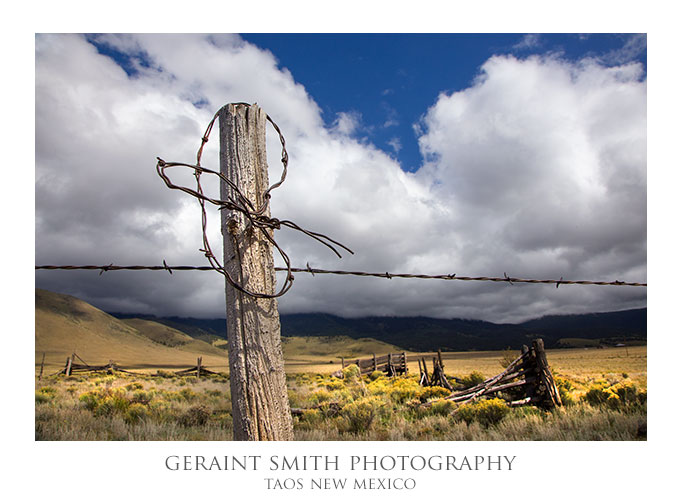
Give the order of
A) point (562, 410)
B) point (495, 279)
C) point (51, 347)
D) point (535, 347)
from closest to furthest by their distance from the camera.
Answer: point (495, 279), point (562, 410), point (535, 347), point (51, 347)

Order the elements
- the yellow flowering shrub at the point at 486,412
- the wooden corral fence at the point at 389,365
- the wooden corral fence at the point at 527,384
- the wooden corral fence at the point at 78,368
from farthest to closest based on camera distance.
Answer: the wooden corral fence at the point at 78,368 < the wooden corral fence at the point at 389,365 < the wooden corral fence at the point at 527,384 < the yellow flowering shrub at the point at 486,412

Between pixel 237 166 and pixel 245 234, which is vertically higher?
pixel 237 166

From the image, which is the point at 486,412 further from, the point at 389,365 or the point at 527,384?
the point at 389,365

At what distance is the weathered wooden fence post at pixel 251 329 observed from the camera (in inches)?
72.4

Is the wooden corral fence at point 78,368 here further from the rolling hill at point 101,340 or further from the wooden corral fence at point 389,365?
the wooden corral fence at point 389,365

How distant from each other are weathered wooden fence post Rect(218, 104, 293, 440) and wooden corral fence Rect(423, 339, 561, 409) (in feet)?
22.6

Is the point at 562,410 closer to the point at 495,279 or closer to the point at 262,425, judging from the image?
the point at 495,279

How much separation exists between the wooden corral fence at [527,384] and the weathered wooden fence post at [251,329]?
6.90 metres

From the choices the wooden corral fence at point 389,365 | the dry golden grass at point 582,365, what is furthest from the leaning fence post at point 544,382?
the wooden corral fence at point 389,365

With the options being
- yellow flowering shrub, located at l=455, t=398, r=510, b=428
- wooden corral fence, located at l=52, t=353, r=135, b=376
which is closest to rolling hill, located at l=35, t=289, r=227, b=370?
wooden corral fence, located at l=52, t=353, r=135, b=376

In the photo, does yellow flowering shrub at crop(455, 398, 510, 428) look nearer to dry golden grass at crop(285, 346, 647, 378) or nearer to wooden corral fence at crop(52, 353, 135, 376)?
dry golden grass at crop(285, 346, 647, 378)

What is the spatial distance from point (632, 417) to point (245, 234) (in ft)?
23.1
